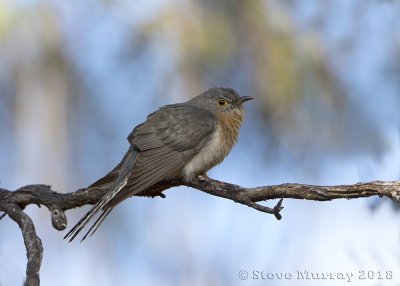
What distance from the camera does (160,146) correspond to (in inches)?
181

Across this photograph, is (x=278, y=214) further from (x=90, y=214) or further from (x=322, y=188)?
(x=90, y=214)

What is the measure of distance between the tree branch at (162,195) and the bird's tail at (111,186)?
13cm

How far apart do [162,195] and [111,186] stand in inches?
18.6

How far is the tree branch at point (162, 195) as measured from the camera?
3303 mm

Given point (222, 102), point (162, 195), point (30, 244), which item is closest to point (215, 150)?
point (162, 195)

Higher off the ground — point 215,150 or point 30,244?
point 215,150

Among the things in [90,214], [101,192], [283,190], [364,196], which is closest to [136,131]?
[101,192]

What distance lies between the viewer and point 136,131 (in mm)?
4676

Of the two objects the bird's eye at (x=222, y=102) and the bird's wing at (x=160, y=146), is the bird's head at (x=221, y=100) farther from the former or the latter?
the bird's wing at (x=160, y=146)

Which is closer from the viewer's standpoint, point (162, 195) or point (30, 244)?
point (30, 244)

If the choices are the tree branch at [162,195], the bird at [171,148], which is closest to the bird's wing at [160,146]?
the bird at [171,148]

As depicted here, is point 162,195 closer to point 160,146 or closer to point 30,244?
point 160,146

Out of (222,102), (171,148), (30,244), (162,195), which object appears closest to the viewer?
(30,244)

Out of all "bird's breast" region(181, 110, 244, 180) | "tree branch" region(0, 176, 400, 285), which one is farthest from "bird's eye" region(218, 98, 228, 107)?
"tree branch" region(0, 176, 400, 285)
